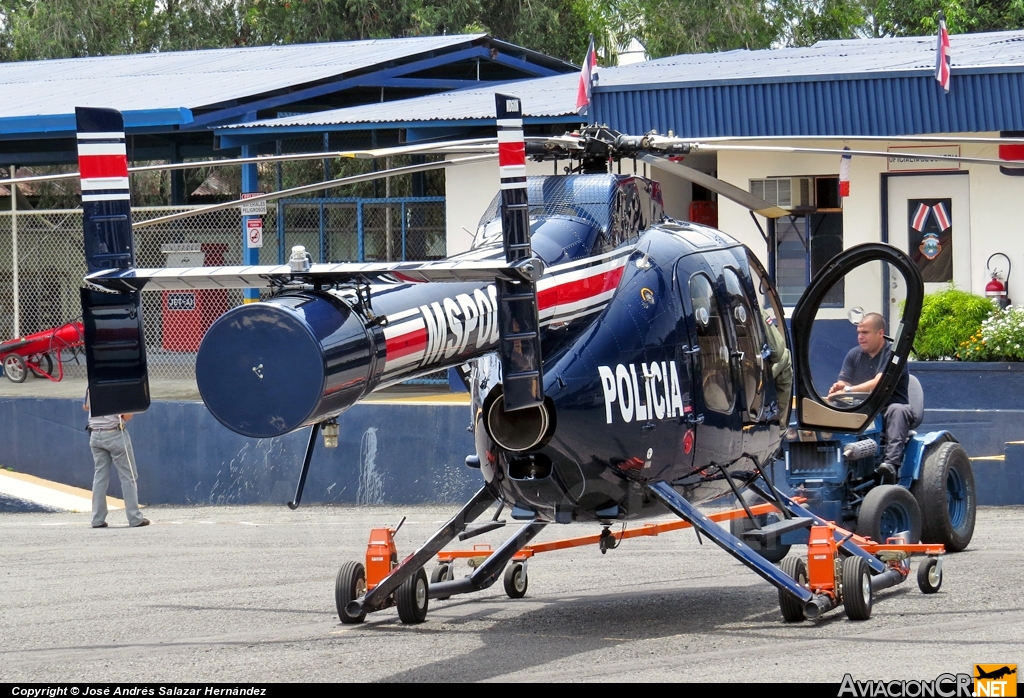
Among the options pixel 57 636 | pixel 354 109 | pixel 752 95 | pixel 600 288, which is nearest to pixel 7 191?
pixel 354 109

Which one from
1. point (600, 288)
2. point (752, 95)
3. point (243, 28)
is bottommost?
point (600, 288)

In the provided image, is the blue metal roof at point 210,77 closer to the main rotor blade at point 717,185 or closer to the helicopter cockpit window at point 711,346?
the helicopter cockpit window at point 711,346

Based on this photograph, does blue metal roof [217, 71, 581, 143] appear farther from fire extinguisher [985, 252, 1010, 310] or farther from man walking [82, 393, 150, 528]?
man walking [82, 393, 150, 528]

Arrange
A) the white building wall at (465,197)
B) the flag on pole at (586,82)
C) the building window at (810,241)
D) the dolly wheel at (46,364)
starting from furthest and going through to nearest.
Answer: the dolly wheel at (46,364) < the white building wall at (465,197) < the building window at (810,241) < the flag on pole at (586,82)

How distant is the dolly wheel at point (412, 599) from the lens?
27.2 feet

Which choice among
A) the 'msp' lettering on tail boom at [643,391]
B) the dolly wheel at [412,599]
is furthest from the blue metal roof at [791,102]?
the dolly wheel at [412,599]

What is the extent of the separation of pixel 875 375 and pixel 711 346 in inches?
105

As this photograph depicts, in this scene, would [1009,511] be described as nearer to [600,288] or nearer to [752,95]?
[752,95]

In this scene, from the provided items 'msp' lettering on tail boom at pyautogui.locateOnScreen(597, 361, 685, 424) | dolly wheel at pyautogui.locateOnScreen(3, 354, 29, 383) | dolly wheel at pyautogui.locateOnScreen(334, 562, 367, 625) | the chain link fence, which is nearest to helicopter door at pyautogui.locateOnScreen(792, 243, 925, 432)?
'msp' lettering on tail boom at pyautogui.locateOnScreen(597, 361, 685, 424)

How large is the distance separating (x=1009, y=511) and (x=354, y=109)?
1183cm

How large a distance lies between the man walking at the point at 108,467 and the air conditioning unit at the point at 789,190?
9225mm

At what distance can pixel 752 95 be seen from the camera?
1720 cm

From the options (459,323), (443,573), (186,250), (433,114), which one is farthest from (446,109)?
(459,323)

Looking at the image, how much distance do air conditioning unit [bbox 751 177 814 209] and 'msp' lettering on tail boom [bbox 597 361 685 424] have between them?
11546 mm
